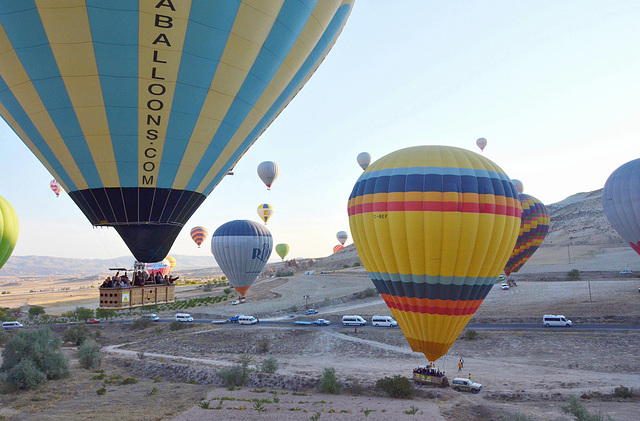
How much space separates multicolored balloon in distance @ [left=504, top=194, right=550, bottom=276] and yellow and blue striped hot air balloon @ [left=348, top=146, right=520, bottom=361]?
1114 inches

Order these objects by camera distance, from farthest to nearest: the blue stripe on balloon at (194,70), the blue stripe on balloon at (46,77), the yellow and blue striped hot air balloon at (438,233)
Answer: the yellow and blue striped hot air balloon at (438,233) < the blue stripe on balloon at (194,70) < the blue stripe on balloon at (46,77)

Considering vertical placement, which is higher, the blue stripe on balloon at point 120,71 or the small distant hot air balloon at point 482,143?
the small distant hot air balloon at point 482,143

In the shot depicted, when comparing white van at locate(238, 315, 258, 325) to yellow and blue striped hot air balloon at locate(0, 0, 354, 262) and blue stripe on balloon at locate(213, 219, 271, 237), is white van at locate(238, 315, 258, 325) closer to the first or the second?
blue stripe on balloon at locate(213, 219, 271, 237)

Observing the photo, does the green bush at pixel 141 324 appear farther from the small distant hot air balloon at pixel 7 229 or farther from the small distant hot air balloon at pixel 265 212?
the small distant hot air balloon at pixel 265 212

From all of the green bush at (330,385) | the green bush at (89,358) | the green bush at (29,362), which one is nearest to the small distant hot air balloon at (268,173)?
the green bush at (89,358)

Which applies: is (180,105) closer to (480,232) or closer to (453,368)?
(480,232)

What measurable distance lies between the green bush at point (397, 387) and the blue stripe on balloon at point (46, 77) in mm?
15526

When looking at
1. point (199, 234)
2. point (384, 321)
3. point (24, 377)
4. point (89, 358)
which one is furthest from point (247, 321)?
point (199, 234)

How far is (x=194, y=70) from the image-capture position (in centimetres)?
1090

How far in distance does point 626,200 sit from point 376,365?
85.7 feet

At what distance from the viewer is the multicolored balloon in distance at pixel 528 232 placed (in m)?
42.2

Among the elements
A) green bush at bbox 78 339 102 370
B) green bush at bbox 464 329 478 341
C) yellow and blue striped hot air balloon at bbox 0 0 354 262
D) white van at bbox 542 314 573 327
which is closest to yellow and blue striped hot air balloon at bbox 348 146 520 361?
yellow and blue striped hot air balloon at bbox 0 0 354 262

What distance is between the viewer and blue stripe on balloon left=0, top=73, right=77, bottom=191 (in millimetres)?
11023

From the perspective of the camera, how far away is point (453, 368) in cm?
2333
